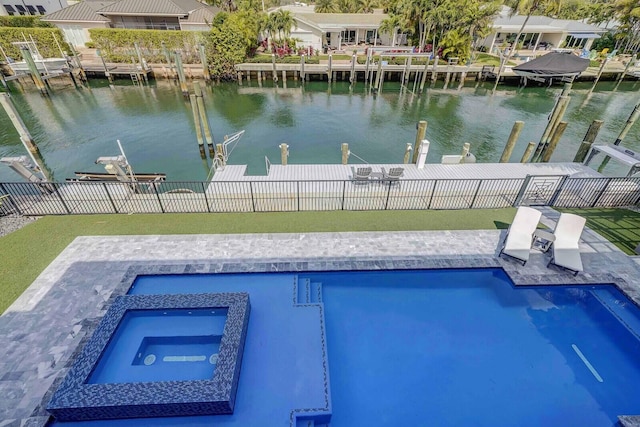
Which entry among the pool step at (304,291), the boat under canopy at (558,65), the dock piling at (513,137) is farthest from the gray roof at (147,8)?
the pool step at (304,291)

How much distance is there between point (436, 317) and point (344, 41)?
49.7 m

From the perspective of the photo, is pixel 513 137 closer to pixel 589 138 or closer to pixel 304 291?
pixel 589 138

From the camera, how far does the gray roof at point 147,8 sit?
37500mm

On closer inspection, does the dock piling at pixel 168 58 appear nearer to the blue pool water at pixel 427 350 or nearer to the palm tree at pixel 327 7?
the blue pool water at pixel 427 350

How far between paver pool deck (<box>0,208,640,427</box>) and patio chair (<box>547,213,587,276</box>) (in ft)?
0.82

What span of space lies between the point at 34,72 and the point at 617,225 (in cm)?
4232

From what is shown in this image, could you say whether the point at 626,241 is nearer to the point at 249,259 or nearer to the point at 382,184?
the point at 382,184

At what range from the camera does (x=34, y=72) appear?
2750cm

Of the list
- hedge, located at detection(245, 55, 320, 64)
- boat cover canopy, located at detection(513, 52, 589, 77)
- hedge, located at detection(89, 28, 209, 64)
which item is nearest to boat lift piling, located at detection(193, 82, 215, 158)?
boat cover canopy, located at detection(513, 52, 589, 77)

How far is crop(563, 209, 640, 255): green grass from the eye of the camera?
30.2ft

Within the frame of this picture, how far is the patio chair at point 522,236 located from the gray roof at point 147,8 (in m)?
44.9

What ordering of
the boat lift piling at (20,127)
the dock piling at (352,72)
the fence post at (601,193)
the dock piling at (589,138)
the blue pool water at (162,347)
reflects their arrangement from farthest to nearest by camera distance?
the dock piling at (352,72) < the dock piling at (589,138) < the boat lift piling at (20,127) < the fence post at (601,193) < the blue pool water at (162,347)

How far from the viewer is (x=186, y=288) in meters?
7.29

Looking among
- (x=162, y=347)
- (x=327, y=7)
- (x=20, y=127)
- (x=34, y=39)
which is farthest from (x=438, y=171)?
(x=327, y=7)
